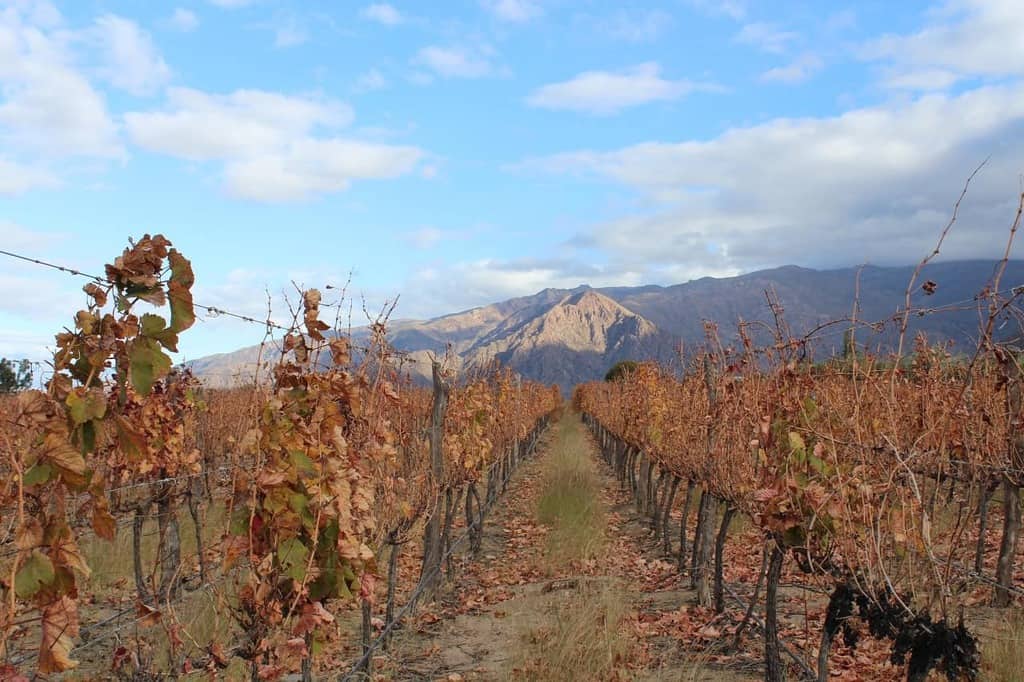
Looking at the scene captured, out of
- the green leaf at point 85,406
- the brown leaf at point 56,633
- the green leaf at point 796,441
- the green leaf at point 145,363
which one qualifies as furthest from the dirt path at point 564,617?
the green leaf at point 85,406

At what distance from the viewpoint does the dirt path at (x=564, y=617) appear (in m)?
5.86

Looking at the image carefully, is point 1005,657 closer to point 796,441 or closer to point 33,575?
point 796,441

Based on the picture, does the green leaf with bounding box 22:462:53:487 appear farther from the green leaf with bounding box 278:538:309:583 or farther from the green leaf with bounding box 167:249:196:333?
the green leaf with bounding box 278:538:309:583

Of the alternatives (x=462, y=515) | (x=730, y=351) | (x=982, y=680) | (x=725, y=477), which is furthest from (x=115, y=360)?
(x=462, y=515)

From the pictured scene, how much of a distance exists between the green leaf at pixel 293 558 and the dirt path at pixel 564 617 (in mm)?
2618

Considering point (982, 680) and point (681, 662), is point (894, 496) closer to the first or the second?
point (982, 680)

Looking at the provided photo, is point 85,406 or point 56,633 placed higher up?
point 85,406

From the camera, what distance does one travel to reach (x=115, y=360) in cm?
257

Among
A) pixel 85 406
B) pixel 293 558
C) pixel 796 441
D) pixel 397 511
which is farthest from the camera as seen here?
pixel 397 511

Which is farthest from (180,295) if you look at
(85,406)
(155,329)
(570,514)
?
(570,514)

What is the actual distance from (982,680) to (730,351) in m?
2.93

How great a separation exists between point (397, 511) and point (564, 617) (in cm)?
178

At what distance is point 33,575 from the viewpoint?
2.24 metres

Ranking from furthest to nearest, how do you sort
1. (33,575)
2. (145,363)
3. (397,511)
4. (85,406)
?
(397,511) < (145,363) < (85,406) < (33,575)
